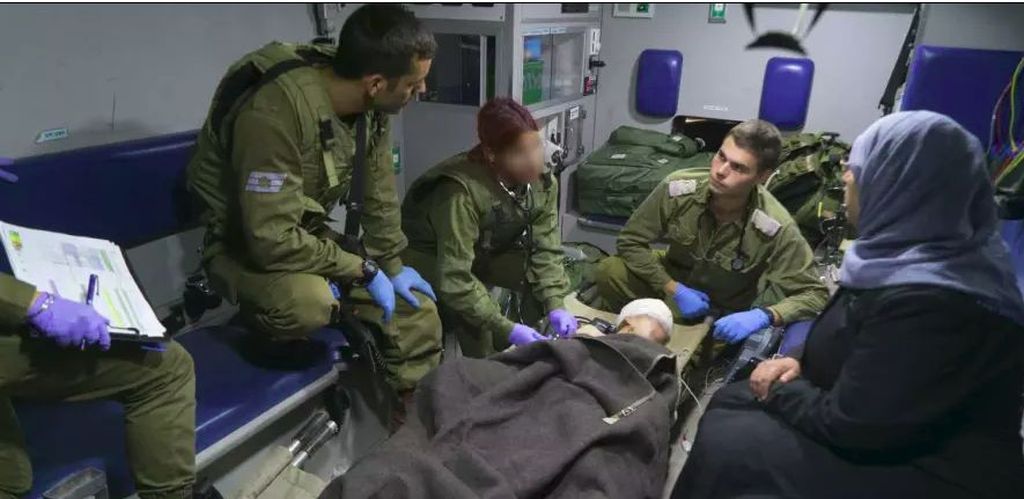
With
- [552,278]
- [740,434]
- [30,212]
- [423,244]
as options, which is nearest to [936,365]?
[740,434]

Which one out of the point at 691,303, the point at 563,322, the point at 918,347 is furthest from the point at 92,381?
the point at 691,303

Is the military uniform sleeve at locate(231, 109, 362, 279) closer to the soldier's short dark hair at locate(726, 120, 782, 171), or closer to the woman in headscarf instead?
the woman in headscarf

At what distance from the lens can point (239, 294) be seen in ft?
6.25

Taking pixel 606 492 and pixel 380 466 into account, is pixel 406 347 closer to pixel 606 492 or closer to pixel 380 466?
pixel 380 466

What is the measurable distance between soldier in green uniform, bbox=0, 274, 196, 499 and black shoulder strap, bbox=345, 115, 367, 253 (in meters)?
0.69

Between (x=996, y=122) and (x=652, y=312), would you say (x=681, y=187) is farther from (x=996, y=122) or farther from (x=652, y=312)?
(x=996, y=122)

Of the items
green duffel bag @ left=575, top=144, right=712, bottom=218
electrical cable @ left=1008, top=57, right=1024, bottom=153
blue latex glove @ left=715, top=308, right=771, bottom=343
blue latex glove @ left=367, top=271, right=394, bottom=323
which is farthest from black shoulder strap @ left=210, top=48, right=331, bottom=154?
electrical cable @ left=1008, top=57, right=1024, bottom=153

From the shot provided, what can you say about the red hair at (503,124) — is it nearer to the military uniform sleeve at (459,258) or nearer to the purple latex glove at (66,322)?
the military uniform sleeve at (459,258)

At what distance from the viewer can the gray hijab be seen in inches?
50.8

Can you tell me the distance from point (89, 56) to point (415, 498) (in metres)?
1.55

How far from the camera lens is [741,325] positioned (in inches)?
87.8

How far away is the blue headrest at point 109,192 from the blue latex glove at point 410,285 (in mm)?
671

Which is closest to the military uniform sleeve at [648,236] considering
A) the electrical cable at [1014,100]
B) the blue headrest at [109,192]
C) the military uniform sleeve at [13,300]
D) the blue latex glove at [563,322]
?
the blue latex glove at [563,322]

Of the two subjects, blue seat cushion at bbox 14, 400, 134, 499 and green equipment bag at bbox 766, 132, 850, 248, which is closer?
blue seat cushion at bbox 14, 400, 134, 499
